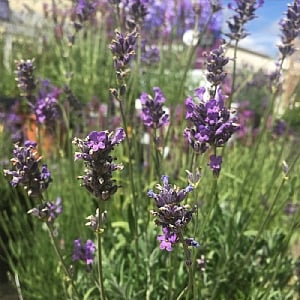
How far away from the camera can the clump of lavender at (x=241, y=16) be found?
6.67 feet

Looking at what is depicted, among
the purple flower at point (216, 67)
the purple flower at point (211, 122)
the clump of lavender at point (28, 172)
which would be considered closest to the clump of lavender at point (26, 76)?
the clump of lavender at point (28, 172)

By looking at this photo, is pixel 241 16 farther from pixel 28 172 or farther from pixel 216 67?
pixel 28 172

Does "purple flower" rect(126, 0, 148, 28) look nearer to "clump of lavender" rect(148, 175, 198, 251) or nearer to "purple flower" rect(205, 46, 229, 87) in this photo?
Result: "purple flower" rect(205, 46, 229, 87)

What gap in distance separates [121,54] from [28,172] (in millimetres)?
466

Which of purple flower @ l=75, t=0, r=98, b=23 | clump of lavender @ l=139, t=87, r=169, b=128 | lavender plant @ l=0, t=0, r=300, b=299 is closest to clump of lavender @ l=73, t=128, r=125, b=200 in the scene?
lavender plant @ l=0, t=0, r=300, b=299

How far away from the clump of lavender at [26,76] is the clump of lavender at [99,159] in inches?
33.4

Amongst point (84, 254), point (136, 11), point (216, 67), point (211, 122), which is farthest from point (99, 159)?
point (136, 11)

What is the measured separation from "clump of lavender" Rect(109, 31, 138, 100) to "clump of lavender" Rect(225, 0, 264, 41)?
2.09 feet

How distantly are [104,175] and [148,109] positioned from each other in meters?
0.55

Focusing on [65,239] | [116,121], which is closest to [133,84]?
[65,239]

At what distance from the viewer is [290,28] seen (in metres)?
2.06

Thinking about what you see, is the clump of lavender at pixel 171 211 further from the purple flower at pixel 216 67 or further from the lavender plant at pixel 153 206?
the purple flower at pixel 216 67

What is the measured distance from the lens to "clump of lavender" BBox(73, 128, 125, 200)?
120 cm

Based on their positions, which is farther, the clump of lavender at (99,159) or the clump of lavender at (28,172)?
the clump of lavender at (28,172)
